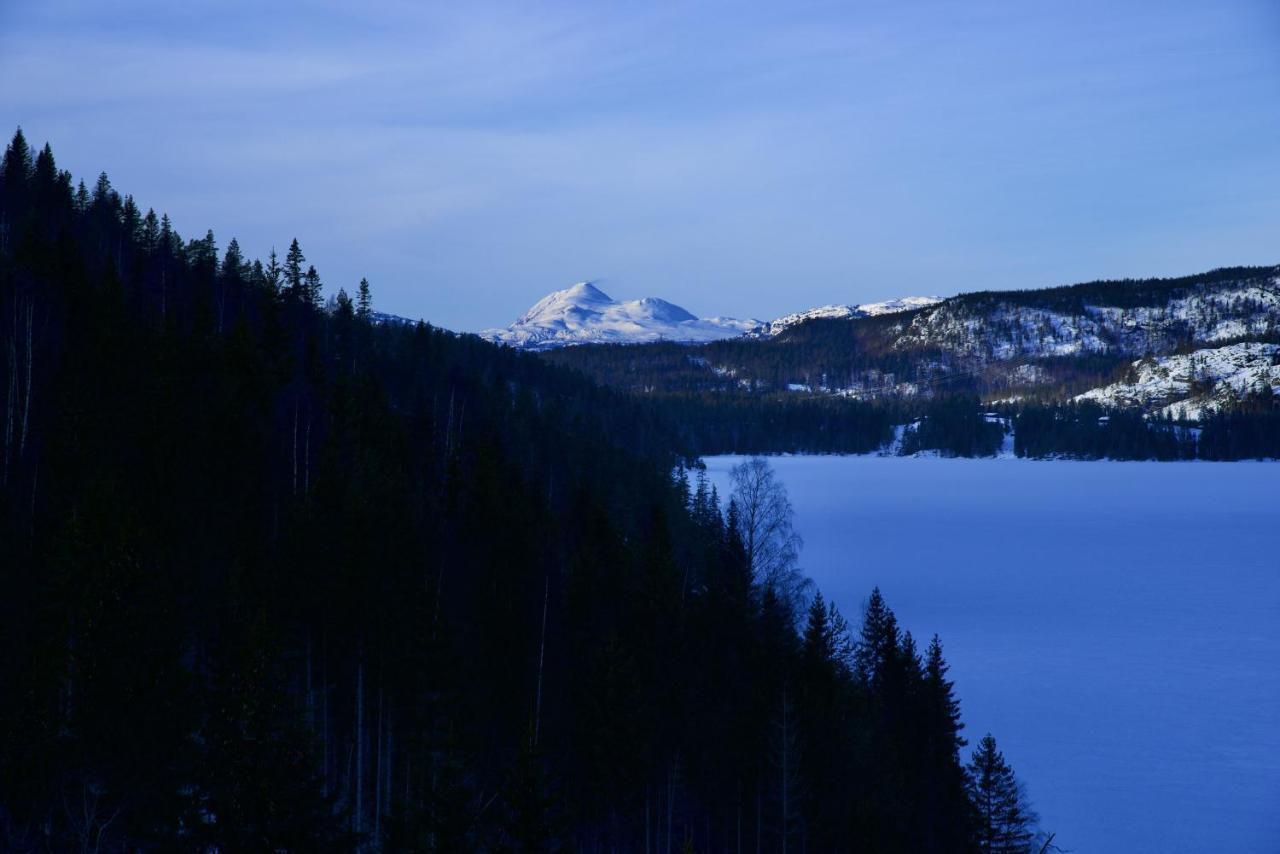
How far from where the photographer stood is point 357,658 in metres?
27.8

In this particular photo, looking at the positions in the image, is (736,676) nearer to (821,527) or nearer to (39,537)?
(39,537)

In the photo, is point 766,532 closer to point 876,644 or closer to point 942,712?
point 876,644

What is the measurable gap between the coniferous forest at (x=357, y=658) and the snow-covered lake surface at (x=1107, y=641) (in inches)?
165

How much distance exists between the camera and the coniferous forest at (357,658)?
15945 millimetres

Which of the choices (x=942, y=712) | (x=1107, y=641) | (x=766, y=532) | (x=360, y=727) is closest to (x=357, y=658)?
(x=360, y=727)

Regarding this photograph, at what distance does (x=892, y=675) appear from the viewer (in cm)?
3706

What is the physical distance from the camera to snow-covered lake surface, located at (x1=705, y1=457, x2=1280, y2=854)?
32188mm

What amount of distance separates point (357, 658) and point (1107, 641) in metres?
43.4

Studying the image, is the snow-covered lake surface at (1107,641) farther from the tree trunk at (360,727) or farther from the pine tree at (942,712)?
the tree trunk at (360,727)

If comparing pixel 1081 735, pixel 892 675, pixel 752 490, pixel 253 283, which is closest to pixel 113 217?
pixel 253 283

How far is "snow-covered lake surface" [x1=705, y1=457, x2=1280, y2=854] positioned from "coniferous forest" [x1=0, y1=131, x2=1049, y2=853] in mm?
4190

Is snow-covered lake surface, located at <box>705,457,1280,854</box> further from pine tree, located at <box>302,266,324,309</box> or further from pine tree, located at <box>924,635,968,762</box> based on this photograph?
pine tree, located at <box>302,266,324,309</box>

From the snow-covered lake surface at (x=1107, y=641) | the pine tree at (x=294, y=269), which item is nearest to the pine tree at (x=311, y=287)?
the pine tree at (x=294, y=269)

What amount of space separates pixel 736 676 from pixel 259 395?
24.3 meters
